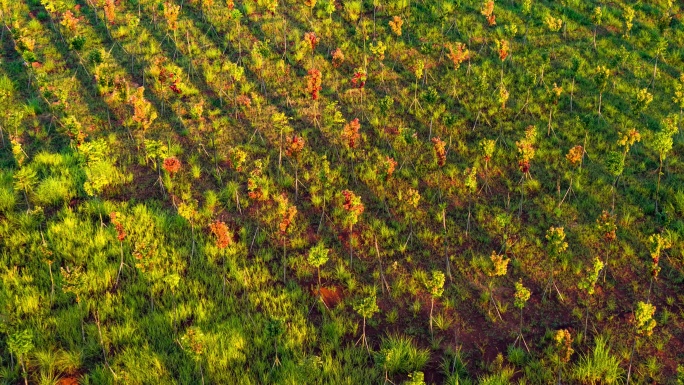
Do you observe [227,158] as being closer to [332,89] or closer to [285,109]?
[285,109]

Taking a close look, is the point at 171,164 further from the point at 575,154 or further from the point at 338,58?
the point at 575,154

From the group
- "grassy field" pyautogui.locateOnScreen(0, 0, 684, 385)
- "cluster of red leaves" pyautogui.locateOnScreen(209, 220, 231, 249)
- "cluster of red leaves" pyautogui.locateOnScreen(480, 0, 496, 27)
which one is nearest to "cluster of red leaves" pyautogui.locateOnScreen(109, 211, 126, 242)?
"grassy field" pyautogui.locateOnScreen(0, 0, 684, 385)

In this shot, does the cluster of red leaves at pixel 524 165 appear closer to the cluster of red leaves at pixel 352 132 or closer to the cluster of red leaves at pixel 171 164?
the cluster of red leaves at pixel 352 132

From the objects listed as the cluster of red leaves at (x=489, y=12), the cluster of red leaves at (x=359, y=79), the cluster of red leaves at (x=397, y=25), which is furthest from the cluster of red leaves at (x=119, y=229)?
the cluster of red leaves at (x=489, y=12)

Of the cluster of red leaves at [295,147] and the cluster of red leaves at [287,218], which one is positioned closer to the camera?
the cluster of red leaves at [287,218]

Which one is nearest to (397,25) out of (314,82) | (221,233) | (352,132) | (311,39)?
(311,39)

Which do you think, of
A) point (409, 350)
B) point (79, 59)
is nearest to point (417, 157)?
point (409, 350)

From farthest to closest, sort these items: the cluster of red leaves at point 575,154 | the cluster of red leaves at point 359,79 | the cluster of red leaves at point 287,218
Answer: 1. the cluster of red leaves at point 359,79
2. the cluster of red leaves at point 575,154
3. the cluster of red leaves at point 287,218
